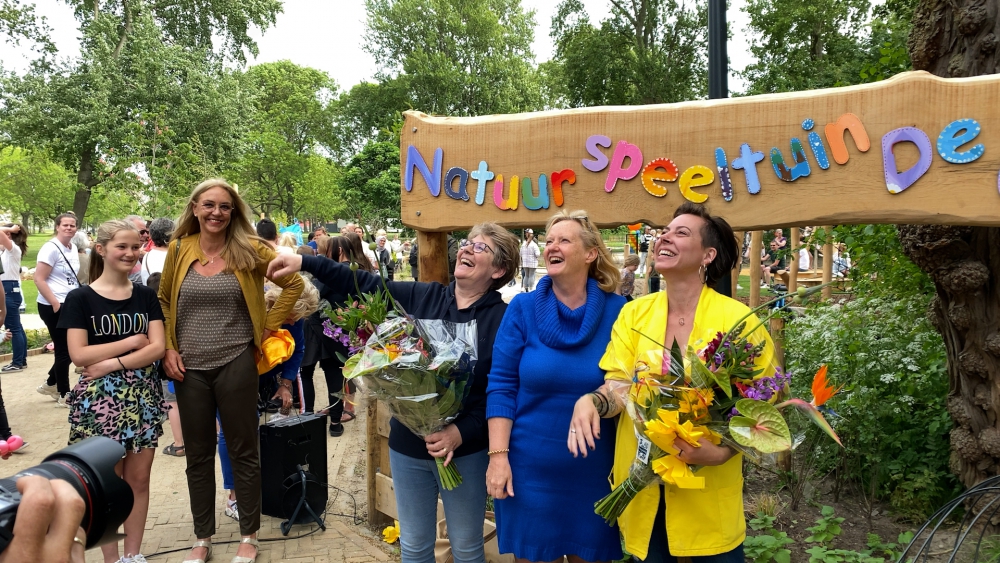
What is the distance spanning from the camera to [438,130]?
10.7 feet

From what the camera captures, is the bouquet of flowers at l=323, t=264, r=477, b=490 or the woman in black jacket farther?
the woman in black jacket

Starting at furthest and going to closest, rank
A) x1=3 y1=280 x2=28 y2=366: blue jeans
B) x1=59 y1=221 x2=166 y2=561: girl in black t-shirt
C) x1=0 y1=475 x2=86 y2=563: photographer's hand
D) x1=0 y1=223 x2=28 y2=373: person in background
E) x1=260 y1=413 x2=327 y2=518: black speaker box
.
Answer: x1=3 y1=280 x2=28 y2=366: blue jeans
x1=0 y1=223 x2=28 y2=373: person in background
x1=260 y1=413 x2=327 y2=518: black speaker box
x1=59 y1=221 x2=166 y2=561: girl in black t-shirt
x1=0 y1=475 x2=86 y2=563: photographer's hand

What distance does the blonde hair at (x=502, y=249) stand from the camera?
268 centimetres

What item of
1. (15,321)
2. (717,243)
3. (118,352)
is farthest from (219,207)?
(15,321)

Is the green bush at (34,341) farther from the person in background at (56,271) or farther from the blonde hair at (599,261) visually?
the blonde hair at (599,261)

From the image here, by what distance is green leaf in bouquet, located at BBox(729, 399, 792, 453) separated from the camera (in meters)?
1.72

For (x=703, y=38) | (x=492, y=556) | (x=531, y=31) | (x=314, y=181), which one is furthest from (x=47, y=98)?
(x=531, y=31)

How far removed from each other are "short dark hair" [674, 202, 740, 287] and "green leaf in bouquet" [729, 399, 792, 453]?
2.14ft

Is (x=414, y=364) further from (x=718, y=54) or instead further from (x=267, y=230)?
(x=267, y=230)

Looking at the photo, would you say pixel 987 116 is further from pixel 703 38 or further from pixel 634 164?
pixel 703 38

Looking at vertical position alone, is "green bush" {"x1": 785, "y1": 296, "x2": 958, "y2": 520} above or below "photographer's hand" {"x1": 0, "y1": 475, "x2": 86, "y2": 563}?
below

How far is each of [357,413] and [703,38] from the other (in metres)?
21.0

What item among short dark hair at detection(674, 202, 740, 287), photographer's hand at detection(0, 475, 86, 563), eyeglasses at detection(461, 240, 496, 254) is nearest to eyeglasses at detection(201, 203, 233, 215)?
eyeglasses at detection(461, 240, 496, 254)

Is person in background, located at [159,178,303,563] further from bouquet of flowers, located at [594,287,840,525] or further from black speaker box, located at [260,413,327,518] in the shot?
bouquet of flowers, located at [594,287,840,525]
